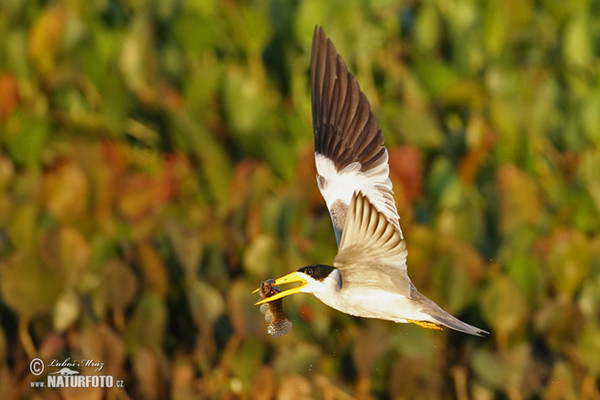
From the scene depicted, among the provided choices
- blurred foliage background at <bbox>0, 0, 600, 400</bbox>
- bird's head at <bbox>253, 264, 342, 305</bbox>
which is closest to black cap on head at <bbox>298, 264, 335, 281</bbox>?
bird's head at <bbox>253, 264, 342, 305</bbox>

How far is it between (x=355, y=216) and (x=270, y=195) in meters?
3.42

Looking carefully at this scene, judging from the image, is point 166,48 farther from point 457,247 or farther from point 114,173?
point 457,247

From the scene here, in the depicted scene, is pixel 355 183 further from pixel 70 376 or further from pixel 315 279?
pixel 70 376

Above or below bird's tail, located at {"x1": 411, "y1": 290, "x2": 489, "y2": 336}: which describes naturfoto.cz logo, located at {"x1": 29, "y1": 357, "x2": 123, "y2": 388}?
below

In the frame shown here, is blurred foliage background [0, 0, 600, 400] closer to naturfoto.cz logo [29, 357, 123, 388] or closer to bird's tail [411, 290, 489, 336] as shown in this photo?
naturfoto.cz logo [29, 357, 123, 388]

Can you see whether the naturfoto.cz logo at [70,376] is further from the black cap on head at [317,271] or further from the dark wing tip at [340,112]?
the black cap on head at [317,271]

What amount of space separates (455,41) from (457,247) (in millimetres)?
2937

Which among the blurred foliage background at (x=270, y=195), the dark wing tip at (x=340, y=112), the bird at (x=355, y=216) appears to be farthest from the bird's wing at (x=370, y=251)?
the blurred foliage background at (x=270, y=195)

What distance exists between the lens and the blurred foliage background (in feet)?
19.9

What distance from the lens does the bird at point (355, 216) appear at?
3598 millimetres

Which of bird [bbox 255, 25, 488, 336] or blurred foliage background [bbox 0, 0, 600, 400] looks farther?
blurred foliage background [bbox 0, 0, 600, 400]

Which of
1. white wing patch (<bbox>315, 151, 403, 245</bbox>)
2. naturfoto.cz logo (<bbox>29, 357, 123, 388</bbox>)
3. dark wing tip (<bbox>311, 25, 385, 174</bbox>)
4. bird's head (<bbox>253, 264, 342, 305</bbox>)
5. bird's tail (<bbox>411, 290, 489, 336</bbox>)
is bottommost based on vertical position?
naturfoto.cz logo (<bbox>29, 357, 123, 388</bbox>)

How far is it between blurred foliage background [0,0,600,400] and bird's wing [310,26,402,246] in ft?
4.45

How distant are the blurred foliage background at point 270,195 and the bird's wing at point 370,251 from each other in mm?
2063
